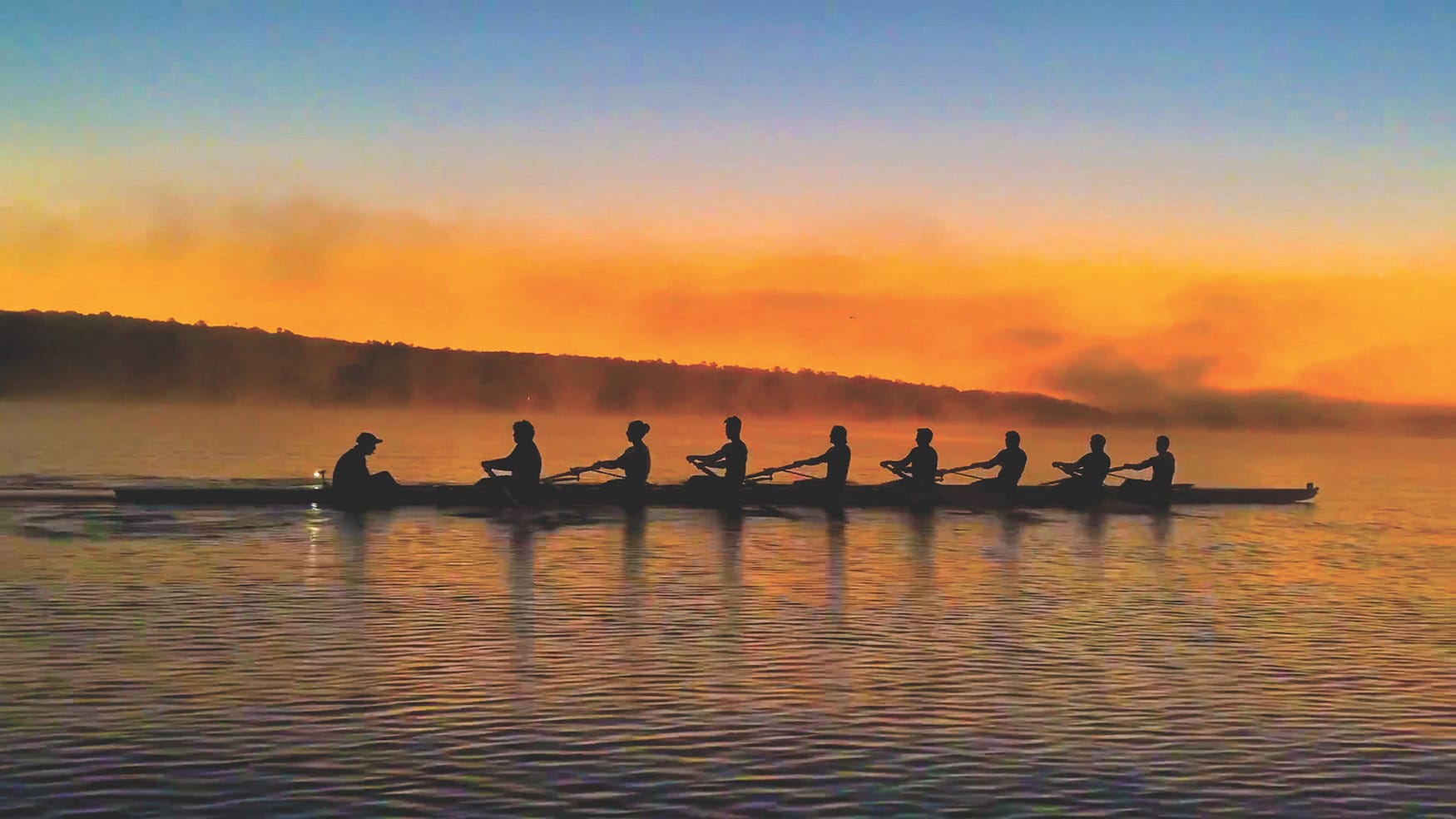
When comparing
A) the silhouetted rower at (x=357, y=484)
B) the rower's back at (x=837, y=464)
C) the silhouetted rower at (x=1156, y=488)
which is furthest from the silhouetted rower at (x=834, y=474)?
the silhouetted rower at (x=357, y=484)

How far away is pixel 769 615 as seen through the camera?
853 inches

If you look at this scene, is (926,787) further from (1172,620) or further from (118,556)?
(118,556)

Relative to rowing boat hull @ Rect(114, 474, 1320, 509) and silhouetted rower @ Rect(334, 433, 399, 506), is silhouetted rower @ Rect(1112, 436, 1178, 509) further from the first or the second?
silhouetted rower @ Rect(334, 433, 399, 506)

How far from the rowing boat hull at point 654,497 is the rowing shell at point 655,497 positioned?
2 cm

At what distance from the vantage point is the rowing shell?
36812 mm

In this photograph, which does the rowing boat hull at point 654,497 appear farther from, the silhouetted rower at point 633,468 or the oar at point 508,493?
the silhouetted rower at point 633,468

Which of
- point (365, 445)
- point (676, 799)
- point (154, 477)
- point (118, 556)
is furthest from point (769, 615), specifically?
point (154, 477)

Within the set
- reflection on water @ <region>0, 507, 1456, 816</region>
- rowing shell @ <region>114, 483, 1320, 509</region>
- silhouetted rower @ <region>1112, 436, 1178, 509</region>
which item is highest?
silhouetted rower @ <region>1112, 436, 1178, 509</region>

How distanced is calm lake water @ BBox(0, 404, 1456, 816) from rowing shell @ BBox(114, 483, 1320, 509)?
7.25ft

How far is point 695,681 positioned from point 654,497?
2388cm

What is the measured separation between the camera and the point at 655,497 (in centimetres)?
4000

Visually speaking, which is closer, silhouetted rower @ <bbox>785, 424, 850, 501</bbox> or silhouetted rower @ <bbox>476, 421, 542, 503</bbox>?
silhouetted rower @ <bbox>476, 421, 542, 503</bbox>

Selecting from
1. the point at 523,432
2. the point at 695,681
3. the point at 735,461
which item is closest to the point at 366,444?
the point at 523,432

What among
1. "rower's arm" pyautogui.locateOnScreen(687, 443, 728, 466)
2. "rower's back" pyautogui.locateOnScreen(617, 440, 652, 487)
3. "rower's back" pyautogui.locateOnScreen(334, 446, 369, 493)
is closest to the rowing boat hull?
"rower's back" pyautogui.locateOnScreen(334, 446, 369, 493)
